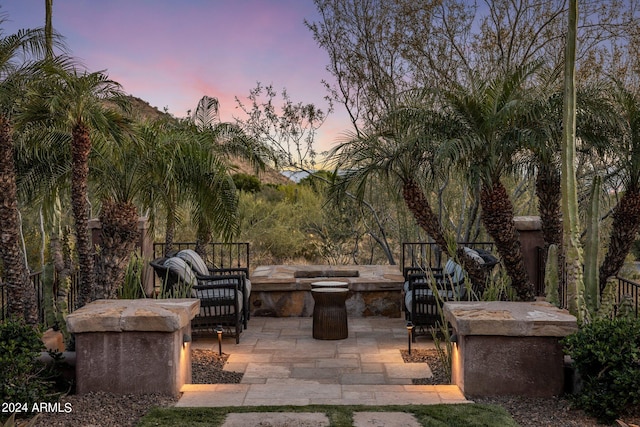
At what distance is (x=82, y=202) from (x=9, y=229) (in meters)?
0.75

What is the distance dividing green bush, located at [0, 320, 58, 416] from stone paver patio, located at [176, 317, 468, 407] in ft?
3.28

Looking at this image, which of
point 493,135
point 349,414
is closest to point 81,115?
point 349,414

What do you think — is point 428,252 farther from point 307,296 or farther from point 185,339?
point 185,339

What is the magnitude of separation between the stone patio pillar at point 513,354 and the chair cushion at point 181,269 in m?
3.43

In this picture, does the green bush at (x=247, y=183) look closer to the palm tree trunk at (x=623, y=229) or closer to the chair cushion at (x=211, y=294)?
the chair cushion at (x=211, y=294)

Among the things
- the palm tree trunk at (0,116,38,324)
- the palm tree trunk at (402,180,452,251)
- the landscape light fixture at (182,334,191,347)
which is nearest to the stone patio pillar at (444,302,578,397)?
the landscape light fixture at (182,334,191,347)

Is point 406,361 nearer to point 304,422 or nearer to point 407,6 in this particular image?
point 304,422

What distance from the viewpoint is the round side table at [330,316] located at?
7.50m

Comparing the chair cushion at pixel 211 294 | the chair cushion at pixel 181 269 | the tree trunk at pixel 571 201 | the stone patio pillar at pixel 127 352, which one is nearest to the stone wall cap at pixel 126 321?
the stone patio pillar at pixel 127 352

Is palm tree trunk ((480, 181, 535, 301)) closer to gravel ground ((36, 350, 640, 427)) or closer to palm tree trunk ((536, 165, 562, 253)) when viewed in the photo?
palm tree trunk ((536, 165, 562, 253))

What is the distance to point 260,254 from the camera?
1792 cm

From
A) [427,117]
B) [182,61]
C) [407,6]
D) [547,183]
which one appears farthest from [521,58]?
[182,61]

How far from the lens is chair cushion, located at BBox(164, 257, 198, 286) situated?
7.07 metres

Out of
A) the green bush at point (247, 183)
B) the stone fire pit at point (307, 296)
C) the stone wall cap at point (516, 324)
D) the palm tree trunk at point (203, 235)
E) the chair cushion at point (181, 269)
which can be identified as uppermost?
the green bush at point (247, 183)
